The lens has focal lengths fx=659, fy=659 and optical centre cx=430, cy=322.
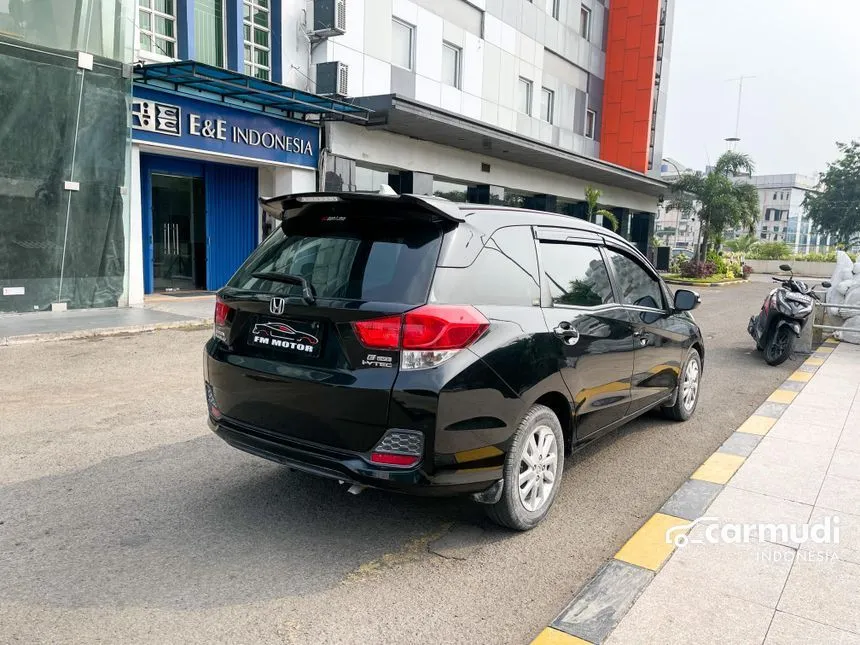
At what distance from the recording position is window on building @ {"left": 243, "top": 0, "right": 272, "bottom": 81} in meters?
14.5

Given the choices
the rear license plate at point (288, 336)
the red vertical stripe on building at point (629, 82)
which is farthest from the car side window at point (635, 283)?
the red vertical stripe on building at point (629, 82)

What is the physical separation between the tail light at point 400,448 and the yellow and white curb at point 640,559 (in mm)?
921

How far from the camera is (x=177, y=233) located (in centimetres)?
1553

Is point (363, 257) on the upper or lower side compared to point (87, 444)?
upper

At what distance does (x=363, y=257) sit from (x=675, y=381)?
3496mm

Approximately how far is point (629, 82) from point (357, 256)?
2876cm

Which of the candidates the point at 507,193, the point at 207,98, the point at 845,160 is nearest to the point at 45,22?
the point at 207,98

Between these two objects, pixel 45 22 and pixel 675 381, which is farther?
pixel 45 22

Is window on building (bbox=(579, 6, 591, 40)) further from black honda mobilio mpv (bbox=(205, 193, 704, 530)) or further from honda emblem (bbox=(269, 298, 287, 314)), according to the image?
→ honda emblem (bbox=(269, 298, 287, 314))

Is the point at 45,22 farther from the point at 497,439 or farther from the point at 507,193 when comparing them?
the point at 507,193

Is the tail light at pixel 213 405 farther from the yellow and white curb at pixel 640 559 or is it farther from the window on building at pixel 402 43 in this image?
the window on building at pixel 402 43

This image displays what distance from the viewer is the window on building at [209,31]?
1371cm

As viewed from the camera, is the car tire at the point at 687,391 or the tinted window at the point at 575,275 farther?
the car tire at the point at 687,391

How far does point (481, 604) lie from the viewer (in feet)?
9.57
